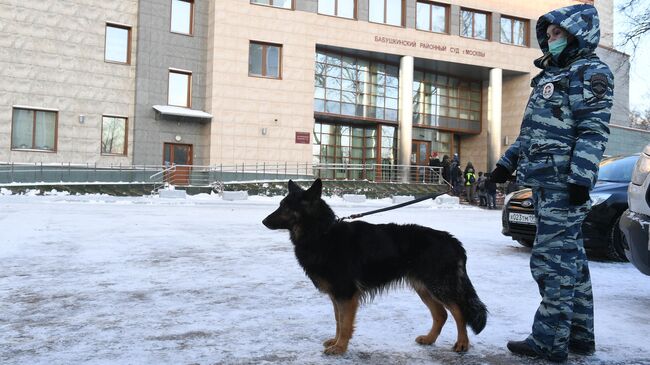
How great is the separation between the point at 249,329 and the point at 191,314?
654 millimetres

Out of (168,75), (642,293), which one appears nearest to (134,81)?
(168,75)

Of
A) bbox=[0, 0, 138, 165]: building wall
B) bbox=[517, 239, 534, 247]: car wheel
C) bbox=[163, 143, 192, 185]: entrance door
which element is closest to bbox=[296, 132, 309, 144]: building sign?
bbox=[163, 143, 192, 185]: entrance door

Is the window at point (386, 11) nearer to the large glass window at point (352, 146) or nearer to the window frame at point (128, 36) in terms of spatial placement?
the large glass window at point (352, 146)

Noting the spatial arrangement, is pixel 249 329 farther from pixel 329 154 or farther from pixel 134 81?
pixel 329 154

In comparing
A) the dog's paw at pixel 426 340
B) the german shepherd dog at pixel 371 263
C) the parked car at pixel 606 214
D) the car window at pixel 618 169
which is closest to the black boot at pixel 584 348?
the german shepherd dog at pixel 371 263

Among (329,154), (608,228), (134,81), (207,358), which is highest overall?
(134,81)

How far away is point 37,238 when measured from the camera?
8.31m

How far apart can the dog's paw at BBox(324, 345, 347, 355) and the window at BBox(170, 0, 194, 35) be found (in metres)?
27.2

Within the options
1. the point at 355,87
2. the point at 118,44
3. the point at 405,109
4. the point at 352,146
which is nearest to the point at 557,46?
the point at 118,44

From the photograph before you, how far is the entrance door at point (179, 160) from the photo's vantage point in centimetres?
2670

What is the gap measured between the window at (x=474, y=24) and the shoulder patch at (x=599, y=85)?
106 feet

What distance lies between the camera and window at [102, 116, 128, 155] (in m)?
26.5

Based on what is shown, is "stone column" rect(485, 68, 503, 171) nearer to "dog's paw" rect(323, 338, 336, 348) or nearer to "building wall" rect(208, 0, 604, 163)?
"building wall" rect(208, 0, 604, 163)

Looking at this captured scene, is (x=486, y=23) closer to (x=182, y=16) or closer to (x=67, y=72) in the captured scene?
(x=182, y=16)
